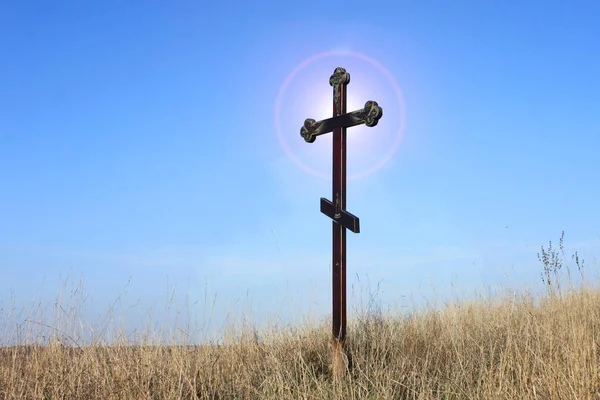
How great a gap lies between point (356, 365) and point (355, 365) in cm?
22

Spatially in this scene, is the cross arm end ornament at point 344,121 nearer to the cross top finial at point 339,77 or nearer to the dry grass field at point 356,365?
the cross top finial at point 339,77

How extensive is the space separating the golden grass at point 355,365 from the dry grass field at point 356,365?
0.02m

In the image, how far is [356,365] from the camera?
511 centimetres

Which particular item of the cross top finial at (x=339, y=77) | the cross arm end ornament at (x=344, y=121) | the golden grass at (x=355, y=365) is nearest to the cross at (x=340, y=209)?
the cross arm end ornament at (x=344, y=121)

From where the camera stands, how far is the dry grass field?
13.9 feet

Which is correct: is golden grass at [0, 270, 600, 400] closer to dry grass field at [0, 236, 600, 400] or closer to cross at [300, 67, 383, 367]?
dry grass field at [0, 236, 600, 400]

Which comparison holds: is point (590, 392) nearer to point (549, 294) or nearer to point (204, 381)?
point (204, 381)

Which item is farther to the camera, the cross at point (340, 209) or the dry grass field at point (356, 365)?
the cross at point (340, 209)

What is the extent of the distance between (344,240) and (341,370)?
1246 mm

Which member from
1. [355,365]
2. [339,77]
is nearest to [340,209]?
[339,77]

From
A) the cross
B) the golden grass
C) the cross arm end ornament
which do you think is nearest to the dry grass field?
the golden grass

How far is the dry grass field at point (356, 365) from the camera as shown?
4.22 m

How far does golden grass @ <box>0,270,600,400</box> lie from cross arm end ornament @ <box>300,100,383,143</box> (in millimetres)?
2246

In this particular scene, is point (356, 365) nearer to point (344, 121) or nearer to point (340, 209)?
point (340, 209)
